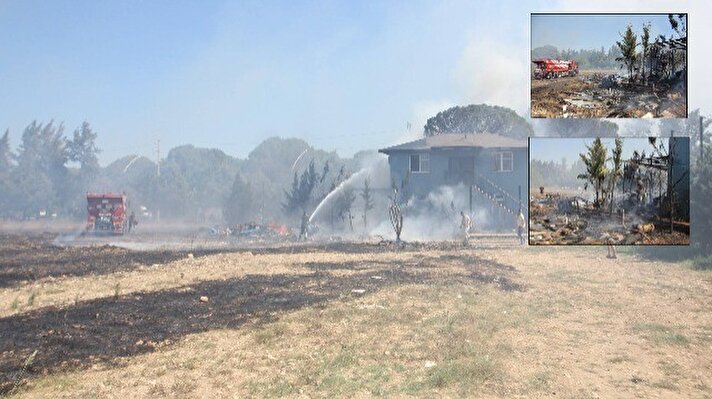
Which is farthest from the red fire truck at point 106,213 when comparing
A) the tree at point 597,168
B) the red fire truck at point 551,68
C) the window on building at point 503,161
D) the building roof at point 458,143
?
the tree at point 597,168

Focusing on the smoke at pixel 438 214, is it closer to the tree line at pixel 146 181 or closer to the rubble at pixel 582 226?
the tree line at pixel 146 181

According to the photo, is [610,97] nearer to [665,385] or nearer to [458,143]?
[665,385]

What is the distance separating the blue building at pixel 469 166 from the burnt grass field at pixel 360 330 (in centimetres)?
1587

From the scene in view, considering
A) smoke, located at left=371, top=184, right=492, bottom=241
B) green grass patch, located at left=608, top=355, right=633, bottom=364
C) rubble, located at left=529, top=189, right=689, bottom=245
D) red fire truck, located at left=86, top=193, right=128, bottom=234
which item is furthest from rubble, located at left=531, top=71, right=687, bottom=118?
red fire truck, located at left=86, top=193, right=128, bottom=234

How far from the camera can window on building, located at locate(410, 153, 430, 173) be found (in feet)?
119

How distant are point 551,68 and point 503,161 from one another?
81.4 ft

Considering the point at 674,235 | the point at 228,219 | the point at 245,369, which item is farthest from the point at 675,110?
the point at 228,219

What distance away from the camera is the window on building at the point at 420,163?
36.3 metres

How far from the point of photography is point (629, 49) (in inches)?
398

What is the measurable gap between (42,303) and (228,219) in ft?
115

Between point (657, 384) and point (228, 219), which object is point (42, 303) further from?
point (228, 219)

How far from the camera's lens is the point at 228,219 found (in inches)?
1877

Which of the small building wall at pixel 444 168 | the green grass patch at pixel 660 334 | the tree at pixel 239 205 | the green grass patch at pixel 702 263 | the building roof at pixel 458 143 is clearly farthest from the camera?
the tree at pixel 239 205

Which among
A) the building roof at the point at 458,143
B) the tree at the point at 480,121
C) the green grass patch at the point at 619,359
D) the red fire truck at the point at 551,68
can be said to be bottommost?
the green grass patch at the point at 619,359
